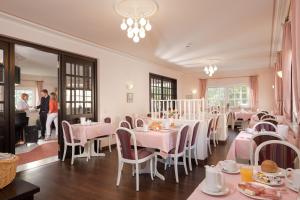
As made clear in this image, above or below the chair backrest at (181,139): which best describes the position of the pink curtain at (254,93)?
above

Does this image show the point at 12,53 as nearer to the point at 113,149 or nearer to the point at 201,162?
the point at 113,149

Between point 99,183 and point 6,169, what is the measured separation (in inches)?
75.8

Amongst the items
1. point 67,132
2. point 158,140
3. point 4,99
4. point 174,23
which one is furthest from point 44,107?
point 174,23

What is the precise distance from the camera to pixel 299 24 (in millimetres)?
1854

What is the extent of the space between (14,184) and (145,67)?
241 inches

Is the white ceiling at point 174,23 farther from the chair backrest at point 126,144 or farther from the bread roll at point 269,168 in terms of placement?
the bread roll at point 269,168

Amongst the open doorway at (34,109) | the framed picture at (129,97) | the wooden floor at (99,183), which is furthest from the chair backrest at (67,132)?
the framed picture at (129,97)

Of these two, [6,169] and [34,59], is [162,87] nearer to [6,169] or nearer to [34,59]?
[34,59]

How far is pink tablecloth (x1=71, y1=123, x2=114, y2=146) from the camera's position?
4.09m

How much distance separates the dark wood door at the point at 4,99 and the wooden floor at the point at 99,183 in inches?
24.8

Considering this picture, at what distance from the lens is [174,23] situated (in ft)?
12.3

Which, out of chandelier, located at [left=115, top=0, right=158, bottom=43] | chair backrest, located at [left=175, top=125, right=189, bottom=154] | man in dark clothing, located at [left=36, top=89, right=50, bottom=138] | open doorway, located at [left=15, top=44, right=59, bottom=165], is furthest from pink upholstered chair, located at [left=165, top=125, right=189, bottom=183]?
man in dark clothing, located at [left=36, top=89, right=50, bottom=138]

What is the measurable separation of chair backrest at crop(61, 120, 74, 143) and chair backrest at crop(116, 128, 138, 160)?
1.57 m

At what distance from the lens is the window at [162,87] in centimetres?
786
